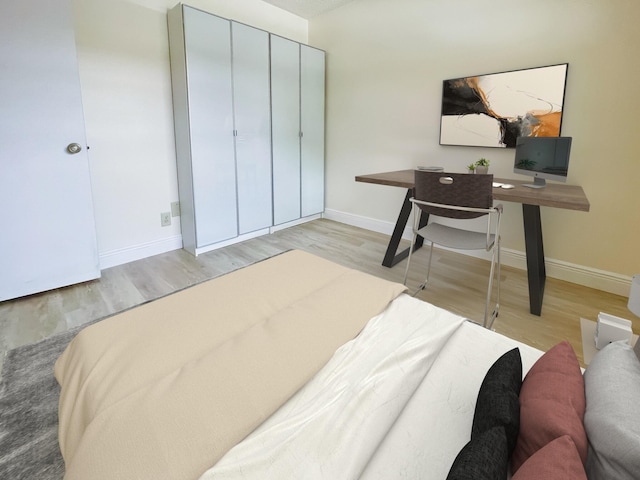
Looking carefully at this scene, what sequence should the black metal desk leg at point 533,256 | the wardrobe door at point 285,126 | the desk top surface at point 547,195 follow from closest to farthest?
the desk top surface at point 547,195 → the black metal desk leg at point 533,256 → the wardrobe door at point 285,126

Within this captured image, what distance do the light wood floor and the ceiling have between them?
8.28 ft

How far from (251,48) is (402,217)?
2.16 metres

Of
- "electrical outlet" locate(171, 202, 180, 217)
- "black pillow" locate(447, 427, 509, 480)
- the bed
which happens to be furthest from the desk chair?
"electrical outlet" locate(171, 202, 180, 217)

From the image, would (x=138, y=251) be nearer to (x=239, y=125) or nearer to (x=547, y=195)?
(x=239, y=125)

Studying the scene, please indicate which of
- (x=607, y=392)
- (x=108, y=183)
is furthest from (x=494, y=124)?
(x=108, y=183)

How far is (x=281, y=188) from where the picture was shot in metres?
3.95

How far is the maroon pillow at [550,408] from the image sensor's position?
2.22ft

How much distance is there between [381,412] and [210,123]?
292 cm

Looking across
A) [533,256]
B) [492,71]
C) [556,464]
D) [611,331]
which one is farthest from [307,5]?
[556,464]

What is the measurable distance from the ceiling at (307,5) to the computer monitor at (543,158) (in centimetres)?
252

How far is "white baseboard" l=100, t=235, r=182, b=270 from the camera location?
117 inches

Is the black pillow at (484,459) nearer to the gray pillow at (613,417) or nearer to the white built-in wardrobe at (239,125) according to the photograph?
the gray pillow at (613,417)

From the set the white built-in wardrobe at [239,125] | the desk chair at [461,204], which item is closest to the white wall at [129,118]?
the white built-in wardrobe at [239,125]

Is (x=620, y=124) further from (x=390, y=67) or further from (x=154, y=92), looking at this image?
(x=154, y=92)
